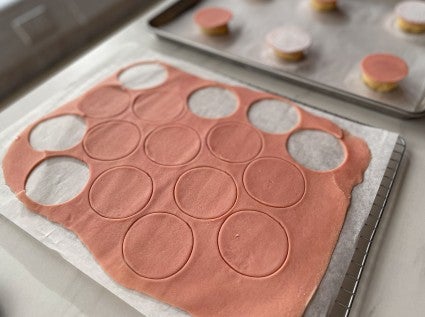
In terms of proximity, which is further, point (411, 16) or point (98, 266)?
point (411, 16)

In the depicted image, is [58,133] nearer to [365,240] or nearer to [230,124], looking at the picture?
[230,124]

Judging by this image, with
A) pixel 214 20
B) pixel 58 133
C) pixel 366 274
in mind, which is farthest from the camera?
pixel 214 20

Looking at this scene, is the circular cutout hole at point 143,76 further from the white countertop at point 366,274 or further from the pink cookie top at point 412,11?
the pink cookie top at point 412,11

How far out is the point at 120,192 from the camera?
67 centimetres

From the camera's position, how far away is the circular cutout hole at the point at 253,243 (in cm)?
57

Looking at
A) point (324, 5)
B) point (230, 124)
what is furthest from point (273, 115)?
point (324, 5)

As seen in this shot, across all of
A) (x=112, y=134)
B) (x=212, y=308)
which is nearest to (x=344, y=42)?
(x=112, y=134)

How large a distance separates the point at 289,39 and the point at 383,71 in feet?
0.74

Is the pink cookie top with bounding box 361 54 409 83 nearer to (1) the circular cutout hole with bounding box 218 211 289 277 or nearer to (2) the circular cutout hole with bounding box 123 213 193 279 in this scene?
(1) the circular cutout hole with bounding box 218 211 289 277

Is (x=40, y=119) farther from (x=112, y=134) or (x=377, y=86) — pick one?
(x=377, y=86)

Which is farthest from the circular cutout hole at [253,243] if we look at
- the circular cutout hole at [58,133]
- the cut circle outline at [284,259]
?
the circular cutout hole at [58,133]

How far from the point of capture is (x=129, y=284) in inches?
21.8

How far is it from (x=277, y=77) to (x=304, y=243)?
425 millimetres

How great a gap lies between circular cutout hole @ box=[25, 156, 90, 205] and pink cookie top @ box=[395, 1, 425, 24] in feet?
2.76
